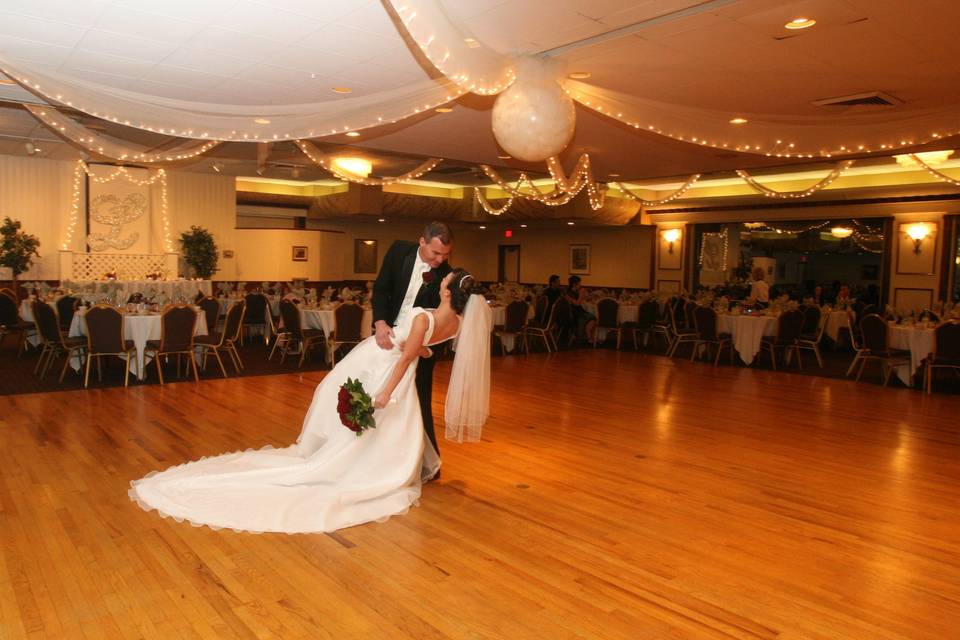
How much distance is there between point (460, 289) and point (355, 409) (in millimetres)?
900

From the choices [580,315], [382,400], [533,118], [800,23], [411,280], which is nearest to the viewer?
[382,400]

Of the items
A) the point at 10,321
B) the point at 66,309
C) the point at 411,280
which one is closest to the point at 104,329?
the point at 66,309

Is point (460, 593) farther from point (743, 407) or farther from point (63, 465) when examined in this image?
point (743, 407)

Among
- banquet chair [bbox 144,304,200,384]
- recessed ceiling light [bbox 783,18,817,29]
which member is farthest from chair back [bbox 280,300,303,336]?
recessed ceiling light [bbox 783,18,817,29]

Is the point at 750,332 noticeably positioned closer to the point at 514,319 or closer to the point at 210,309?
the point at 514,319

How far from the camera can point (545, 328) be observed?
12.0 m

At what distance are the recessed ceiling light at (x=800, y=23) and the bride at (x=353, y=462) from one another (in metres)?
2.63

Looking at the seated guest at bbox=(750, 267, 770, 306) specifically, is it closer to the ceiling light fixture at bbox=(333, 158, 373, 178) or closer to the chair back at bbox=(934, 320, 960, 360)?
the chair back at bbox=(934, 320, 960, 360)

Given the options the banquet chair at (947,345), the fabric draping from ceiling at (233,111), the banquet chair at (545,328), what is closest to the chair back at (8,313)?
the fabric draping from ceiling at (233,111)

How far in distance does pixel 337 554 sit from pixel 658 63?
4.28 m

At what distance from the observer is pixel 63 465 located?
485 cm

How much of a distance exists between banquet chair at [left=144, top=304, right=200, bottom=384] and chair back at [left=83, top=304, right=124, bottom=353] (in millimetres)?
382

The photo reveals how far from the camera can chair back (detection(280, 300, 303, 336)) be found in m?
9.64

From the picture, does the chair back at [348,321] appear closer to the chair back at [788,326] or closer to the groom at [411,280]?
the groom at [411,280]
